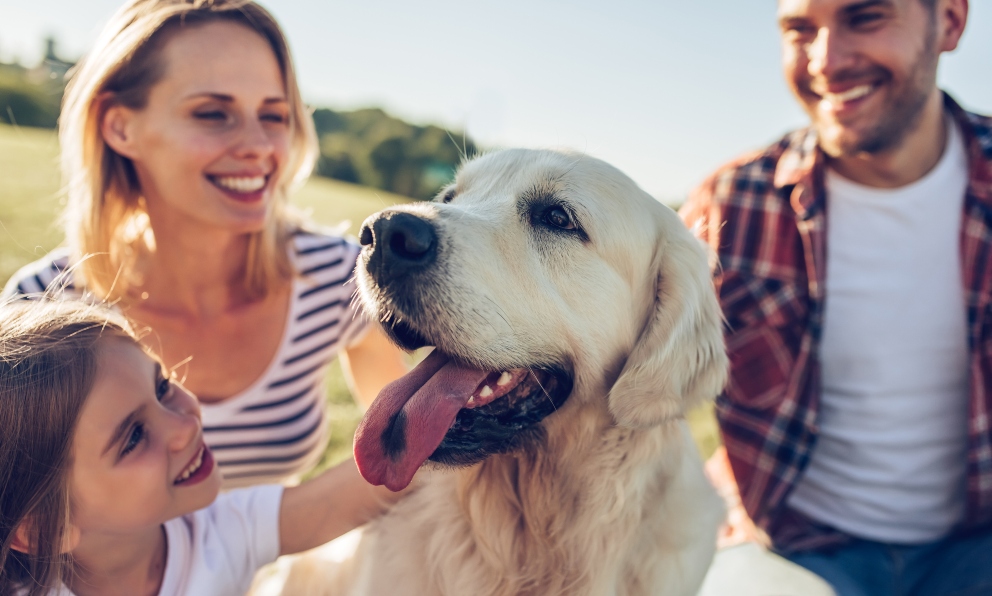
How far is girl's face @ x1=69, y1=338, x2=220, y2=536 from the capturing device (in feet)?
6.19

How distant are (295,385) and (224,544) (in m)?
0.92

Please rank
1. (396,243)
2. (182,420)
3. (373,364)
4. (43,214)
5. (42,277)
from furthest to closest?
(43,214) → (373,364) → (42,277) → (182,420) → (396,243)

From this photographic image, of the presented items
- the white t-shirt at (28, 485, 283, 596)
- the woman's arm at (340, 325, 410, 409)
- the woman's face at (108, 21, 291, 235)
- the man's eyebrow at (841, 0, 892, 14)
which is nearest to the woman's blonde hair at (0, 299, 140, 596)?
the white t-shirt at (28, 485, 283, 596)

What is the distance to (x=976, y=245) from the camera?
9.05ft

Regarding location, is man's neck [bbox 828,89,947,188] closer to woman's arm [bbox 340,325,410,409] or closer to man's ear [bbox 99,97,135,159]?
woman's arm [bbox 340,325,410,409]

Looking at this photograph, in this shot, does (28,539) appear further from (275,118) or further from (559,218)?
(275,118)

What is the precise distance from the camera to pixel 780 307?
2.95 metres

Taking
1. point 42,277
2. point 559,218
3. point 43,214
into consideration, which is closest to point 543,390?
point 559,218

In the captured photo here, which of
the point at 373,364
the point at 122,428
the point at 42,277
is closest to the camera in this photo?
A: the point at 122,428

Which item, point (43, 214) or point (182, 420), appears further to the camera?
point (43, 214)

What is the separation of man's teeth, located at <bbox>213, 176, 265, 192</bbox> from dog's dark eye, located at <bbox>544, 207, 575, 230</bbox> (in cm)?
142

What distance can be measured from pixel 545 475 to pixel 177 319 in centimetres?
184

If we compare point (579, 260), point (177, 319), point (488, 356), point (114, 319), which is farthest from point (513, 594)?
point (177, 319)

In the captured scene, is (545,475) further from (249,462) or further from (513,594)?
(249,462)
